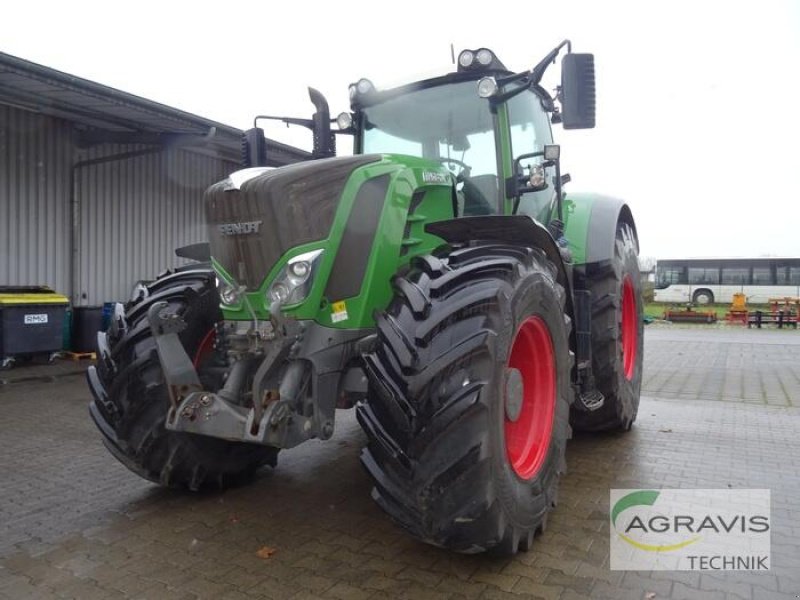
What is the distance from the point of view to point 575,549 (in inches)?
112

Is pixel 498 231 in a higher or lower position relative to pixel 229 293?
higher

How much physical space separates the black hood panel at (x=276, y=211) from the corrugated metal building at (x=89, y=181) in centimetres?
662

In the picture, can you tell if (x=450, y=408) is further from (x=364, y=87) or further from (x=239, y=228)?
(x=364, y=87)

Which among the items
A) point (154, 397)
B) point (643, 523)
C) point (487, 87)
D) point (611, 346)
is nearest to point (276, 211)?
point (154, 397)

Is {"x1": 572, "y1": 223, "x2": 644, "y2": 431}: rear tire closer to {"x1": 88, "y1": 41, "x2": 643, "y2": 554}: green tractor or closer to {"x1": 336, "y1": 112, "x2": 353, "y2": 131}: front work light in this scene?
{"x1": 88, "y1": 41, "x2": 643, "y2": 554}: green tractor

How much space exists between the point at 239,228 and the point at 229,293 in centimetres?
34

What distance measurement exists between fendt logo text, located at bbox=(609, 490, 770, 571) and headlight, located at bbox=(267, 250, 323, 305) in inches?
76.0

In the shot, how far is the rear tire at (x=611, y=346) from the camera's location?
4.49 m

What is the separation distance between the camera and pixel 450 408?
2.37 m

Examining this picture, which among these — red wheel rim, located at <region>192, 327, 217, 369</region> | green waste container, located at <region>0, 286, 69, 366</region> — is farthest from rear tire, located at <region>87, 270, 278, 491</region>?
green waste container, located at <region>0, 286, 69, 366</region>

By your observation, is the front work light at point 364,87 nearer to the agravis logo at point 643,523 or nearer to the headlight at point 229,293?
the headlight at point 229,293

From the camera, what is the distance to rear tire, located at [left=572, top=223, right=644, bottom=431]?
4.49 metres

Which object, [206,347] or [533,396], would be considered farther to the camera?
[206,347]

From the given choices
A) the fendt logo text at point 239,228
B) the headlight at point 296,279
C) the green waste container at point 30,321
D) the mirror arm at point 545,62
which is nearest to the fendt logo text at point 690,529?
the headlight at point 296,279
